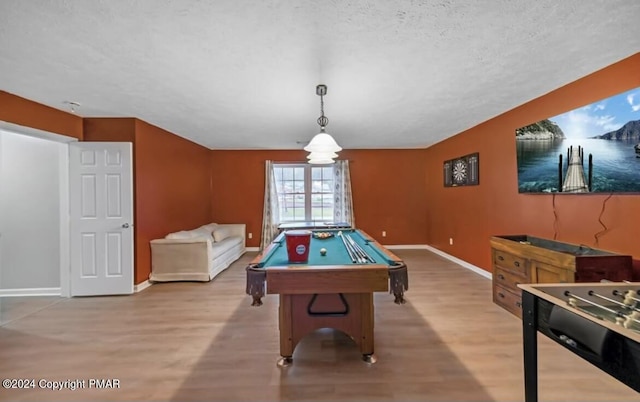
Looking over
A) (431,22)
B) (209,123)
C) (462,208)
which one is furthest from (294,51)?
(462,208)

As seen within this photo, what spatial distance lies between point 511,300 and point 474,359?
3.70ft

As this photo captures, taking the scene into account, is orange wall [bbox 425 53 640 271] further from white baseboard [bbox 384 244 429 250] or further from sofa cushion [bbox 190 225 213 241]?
sofa cushion [bbox 190 225 213 241]

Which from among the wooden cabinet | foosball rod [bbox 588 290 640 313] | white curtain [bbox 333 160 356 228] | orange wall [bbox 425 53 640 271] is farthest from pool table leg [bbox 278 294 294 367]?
white curtain [bbox 333 160 356 228]

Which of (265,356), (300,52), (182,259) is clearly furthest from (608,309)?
(182,259)

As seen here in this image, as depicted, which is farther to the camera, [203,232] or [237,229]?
[237,229]

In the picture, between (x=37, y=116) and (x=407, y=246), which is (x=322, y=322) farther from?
(x=407, y=246)

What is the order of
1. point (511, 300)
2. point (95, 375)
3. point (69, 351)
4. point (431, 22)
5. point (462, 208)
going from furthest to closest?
point (462, 208) < point (511, 300) < point (69, 351) < point (95, 375) < point (431, 22)

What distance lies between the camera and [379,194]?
6215 mm

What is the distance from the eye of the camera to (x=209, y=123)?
395 cm

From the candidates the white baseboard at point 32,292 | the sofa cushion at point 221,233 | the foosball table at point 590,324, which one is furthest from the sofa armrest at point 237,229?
the foosball table at point 590,324

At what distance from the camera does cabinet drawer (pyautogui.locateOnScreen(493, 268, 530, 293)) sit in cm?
272

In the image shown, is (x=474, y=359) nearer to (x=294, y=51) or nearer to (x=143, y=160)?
(x=294, y=51)

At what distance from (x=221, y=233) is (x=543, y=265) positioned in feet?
16.0

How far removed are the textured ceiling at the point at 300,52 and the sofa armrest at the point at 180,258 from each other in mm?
1852
